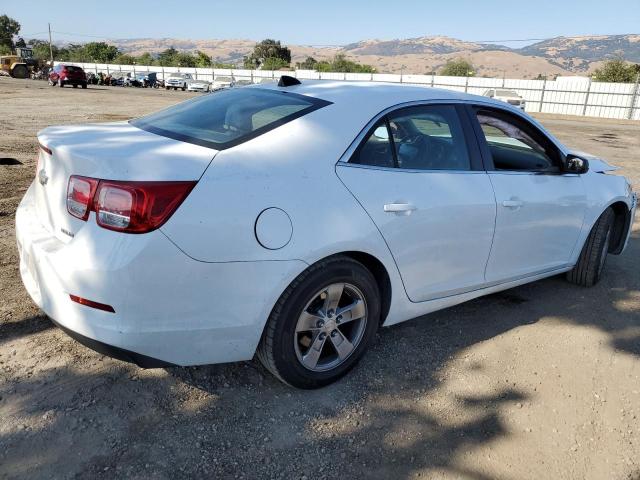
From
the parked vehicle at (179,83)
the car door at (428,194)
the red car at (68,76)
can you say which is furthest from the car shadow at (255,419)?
the parked vehicle at (179,83)

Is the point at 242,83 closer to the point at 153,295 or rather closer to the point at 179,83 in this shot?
the point at 153,295

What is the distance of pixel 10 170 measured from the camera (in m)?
7.51

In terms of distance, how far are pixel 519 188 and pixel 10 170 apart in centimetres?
697

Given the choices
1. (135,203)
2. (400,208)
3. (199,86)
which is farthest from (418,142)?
(199,86)

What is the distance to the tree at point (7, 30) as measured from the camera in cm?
10244

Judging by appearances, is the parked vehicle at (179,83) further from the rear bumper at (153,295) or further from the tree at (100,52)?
the tree at (100,52)

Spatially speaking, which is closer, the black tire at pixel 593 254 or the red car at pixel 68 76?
the black tire at pixel 593 254

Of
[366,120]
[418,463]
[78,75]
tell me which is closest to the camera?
[418,463]

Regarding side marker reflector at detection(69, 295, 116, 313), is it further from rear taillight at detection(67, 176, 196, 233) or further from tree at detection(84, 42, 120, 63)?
tree at detection(84, 42, 120, 63)

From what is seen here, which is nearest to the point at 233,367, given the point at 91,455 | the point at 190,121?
the point at 91,455

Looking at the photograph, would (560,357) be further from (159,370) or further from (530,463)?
(159,370)

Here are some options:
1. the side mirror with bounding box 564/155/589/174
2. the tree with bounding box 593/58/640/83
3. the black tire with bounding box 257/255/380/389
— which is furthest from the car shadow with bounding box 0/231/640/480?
the tree with bounding box 593/58/640/83

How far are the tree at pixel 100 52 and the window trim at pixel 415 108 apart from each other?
10903cm

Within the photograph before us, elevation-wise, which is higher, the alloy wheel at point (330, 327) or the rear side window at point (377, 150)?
the rear side window at point (377, 150)
